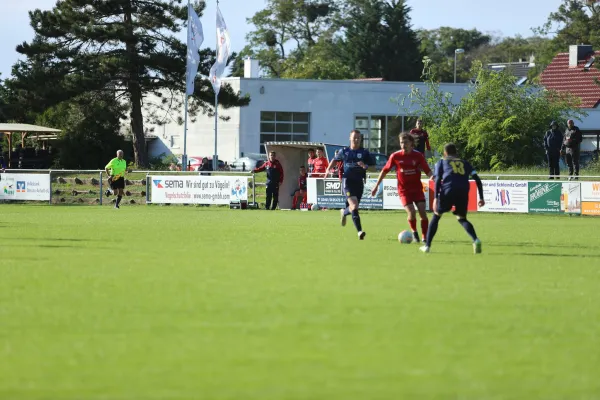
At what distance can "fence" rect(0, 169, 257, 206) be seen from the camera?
41375 mm

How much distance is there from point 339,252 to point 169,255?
2654mm

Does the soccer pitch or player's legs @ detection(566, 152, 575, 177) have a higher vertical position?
player's legs @ detection(566, 152, 575, 177)

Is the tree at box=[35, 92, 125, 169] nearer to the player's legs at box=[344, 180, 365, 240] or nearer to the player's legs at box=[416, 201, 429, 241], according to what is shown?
the player's legs at box=[344, 180, 365, 240]

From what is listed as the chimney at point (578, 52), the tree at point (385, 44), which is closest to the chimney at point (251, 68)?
the chimney at point (578, 52)

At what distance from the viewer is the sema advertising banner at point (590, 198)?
34531mm

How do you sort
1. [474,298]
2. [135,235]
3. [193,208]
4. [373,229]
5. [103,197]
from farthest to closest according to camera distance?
[103,197]
[193,208]
[373,229]
[135,235]
[474,298]

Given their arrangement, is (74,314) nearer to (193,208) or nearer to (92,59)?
(193,208)

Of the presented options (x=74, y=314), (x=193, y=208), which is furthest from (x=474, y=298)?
(x=193, y=208)

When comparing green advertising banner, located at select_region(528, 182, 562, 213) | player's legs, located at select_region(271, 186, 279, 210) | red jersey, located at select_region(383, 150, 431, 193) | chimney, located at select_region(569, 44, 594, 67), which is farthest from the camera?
chimney, located at select_region(569, 44, 594, 67)

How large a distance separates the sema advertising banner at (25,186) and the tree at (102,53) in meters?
11.1

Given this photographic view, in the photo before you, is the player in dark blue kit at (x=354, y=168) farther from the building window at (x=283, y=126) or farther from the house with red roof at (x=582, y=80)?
the house with red roof at (x=582, y=80)

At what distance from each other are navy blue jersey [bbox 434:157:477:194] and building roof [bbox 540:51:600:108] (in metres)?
60.2

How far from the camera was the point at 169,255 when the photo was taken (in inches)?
650

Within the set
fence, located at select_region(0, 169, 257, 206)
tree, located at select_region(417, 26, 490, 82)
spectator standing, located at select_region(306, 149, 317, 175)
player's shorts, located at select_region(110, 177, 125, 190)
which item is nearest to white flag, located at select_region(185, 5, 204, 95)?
fence, located at select_region(0, 169, 257, 206)
